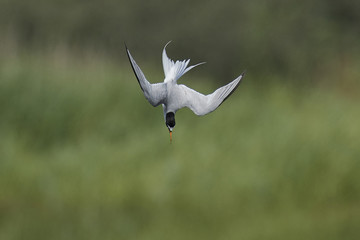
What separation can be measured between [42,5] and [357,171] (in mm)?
8416

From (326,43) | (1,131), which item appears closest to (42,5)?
(1,131)

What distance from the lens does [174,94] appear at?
1.20 meters

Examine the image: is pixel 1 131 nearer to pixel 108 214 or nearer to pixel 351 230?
pixel 108 214

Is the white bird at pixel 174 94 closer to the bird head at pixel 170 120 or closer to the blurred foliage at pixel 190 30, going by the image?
the bird head at pixel 170 120

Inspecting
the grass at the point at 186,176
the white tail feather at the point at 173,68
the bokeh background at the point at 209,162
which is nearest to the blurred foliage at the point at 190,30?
the bokeh background at the point at 209,162

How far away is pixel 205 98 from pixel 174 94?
0.09 m

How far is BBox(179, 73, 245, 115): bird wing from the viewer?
1221 mm

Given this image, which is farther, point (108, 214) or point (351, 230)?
point (351, 230)

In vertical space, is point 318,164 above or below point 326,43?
below

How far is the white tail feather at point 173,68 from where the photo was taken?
1.22 m

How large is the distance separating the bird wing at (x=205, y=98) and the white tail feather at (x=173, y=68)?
26 mm

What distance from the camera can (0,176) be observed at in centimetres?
1168

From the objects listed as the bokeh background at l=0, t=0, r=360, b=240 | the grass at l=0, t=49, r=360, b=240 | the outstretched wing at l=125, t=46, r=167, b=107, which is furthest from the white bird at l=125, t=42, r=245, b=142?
the grass at l=0, t=49, r=360, b=240

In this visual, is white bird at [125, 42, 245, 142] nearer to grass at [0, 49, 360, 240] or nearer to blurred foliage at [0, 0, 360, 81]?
blurred foliage at [0, 0, 360, 81]
